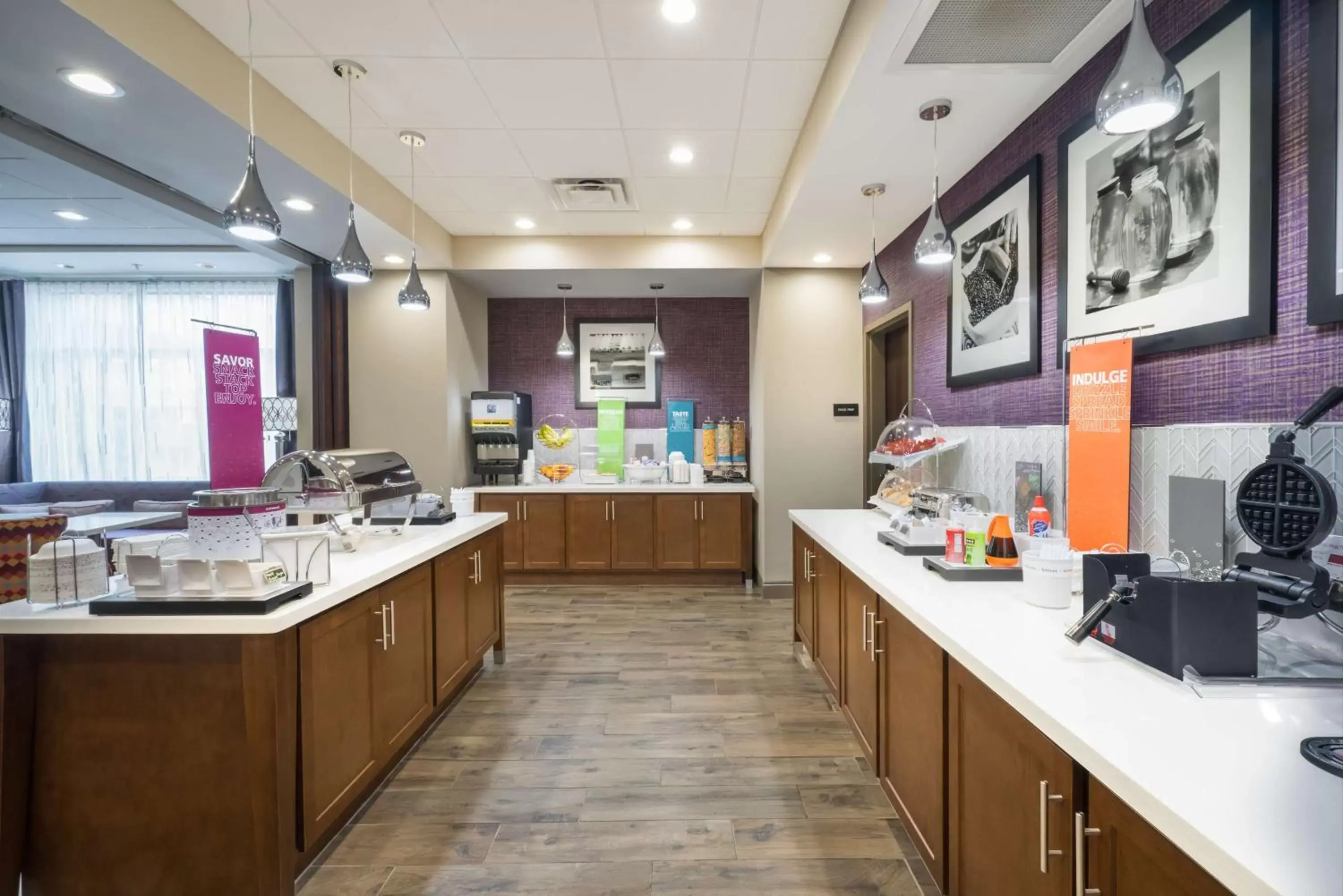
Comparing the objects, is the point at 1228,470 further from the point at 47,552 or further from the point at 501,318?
the point at 501,318

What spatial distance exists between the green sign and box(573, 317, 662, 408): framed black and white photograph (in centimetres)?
22

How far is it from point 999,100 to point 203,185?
14.0ft

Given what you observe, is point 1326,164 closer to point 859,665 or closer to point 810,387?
point 859,665

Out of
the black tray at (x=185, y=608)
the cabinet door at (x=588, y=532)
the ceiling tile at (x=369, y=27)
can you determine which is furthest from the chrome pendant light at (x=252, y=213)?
the cabinet door at (x=588, y=532)

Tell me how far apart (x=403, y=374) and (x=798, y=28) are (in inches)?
159

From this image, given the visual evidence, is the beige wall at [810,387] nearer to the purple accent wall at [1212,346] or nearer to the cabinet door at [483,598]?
the purple accent wall at [1212,346]

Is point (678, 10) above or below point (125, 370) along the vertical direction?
above

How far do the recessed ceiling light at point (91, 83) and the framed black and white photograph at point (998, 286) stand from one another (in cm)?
383

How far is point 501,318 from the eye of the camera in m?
5.99

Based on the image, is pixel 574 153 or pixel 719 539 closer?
pixel 574 153

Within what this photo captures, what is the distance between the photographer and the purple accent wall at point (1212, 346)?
4.51 ft

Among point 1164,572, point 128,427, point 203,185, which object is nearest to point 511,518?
point 203,185

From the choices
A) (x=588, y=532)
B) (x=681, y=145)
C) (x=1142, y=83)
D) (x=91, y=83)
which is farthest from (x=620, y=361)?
(x=1142, y=83)

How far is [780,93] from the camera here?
2.82m
